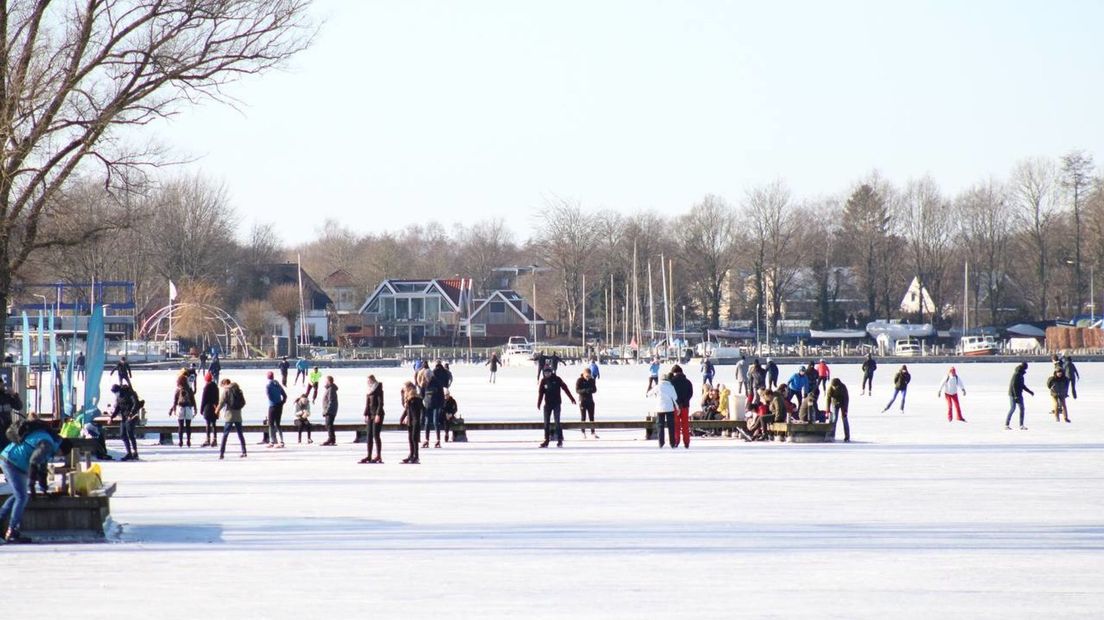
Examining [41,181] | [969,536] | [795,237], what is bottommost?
[969,536]

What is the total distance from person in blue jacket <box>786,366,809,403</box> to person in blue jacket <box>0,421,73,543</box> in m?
16.2

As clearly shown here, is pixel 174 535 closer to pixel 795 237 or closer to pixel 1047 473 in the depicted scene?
pixel 1047 473

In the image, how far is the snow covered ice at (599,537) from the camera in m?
8.87

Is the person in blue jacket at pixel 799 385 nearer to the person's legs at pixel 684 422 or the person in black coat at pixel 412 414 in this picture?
the person's legs at pixel 684 422

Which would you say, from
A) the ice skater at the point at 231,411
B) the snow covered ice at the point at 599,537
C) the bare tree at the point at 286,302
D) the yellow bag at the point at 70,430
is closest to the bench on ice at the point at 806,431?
the snow covered ice at the point at 599,537

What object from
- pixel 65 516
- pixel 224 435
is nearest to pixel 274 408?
pixel 224 435

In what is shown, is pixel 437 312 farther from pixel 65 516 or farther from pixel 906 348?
pixel 65 516

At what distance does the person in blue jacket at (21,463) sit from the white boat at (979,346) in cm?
8186

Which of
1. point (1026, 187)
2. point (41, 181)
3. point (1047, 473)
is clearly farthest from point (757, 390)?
point (1026, 187)

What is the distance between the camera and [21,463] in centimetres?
1136

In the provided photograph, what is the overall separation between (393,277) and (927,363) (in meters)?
63.6

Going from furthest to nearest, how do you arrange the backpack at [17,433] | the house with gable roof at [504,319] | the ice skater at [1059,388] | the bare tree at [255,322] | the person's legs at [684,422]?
the house with gable roof at [504,319]
the bare tree at [255,322]
the ice skater at [1059,388]
the person's legs at [684,422]
the backpack at [17,433]

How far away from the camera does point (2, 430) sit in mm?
16516

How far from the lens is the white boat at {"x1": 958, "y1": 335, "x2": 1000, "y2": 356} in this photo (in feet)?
290
